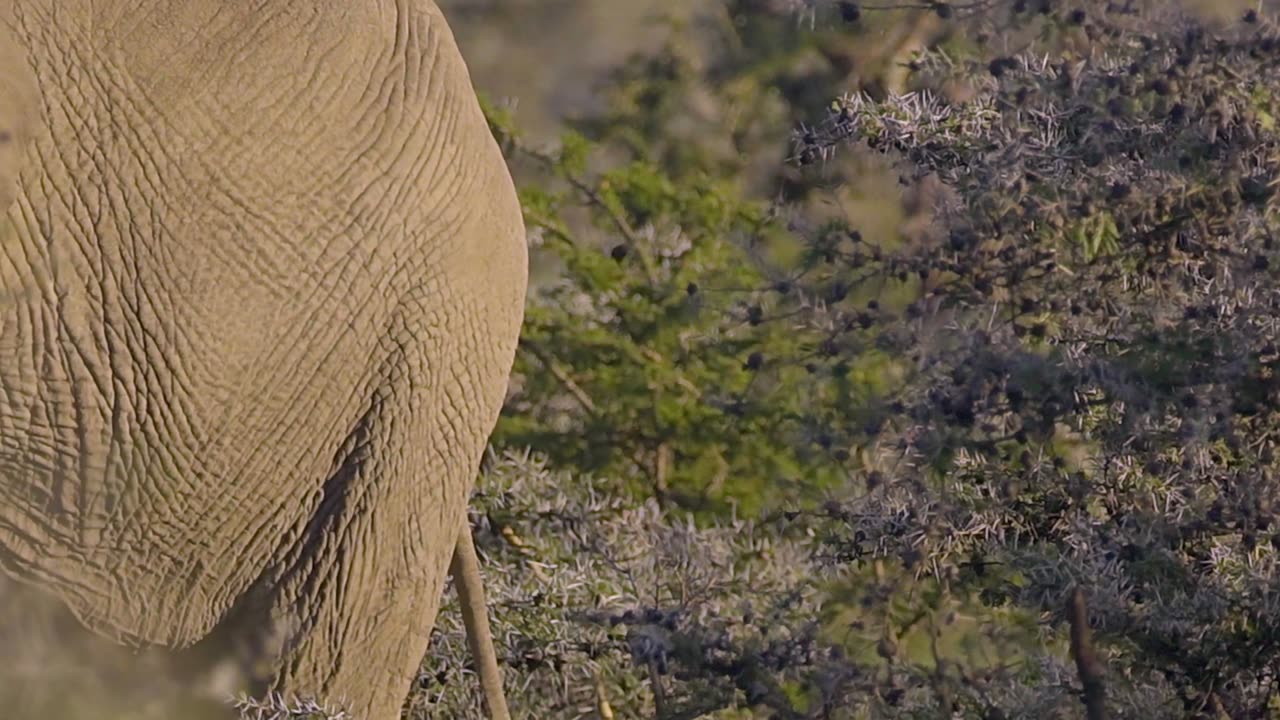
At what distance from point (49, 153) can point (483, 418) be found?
97 cm

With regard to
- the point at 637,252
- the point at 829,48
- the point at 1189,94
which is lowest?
the point at 1189,94

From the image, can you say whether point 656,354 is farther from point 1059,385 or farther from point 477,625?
point 1059,385

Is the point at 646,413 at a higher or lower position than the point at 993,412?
higher

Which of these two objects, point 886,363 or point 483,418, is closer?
point 483,418

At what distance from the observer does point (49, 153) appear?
12.1 feet

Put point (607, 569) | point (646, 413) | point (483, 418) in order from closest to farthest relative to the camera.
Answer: point (483, 418) → point (607, 569) → point (646, 413)

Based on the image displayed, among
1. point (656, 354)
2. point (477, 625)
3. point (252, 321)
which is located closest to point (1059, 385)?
point (477, 625)

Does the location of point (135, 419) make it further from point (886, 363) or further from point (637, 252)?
point (637, 252)

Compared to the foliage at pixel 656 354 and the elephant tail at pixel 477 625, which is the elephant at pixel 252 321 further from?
the foliage at pixel 656 354

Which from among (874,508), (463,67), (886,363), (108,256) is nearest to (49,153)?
(108,256)

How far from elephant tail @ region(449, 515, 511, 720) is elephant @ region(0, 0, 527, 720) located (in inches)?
3.3

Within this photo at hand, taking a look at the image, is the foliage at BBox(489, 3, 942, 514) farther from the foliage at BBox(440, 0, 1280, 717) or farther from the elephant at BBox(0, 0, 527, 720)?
the elephant at BBox(0, 0, 527, 720)

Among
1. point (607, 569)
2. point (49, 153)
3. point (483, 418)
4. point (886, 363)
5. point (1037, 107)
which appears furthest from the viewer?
point (886, 363)

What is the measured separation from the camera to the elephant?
12.1ft
